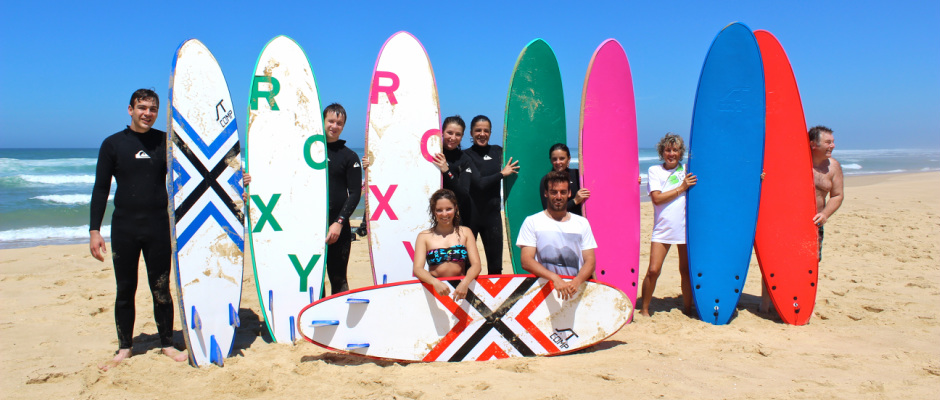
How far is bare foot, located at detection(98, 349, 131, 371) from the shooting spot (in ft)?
9.40

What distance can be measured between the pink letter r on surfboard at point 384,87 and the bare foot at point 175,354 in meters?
1.86

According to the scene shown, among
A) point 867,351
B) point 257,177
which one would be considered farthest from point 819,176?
point 257,177

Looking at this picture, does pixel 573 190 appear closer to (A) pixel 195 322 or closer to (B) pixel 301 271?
(B) pixel 301 271

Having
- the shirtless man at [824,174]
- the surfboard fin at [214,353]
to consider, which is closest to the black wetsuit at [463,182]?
the surfboard fin at [214,353]

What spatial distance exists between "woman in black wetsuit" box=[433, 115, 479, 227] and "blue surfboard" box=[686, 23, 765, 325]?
1.46 meters

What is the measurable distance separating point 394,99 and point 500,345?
1768 millimetres

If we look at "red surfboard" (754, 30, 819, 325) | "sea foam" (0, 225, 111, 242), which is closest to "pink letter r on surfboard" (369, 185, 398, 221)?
"red surfboard" (754, 30, 819, 325)

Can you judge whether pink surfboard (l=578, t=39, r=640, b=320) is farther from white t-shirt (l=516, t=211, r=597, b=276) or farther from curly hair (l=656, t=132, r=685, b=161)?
white t-shirt (l=516, t=211, r=597, b=276)

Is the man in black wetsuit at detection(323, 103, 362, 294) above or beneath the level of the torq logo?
beneath

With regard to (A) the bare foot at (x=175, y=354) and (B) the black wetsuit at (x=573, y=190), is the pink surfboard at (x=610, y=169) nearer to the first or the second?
(B) the black wetsuit at (x=573, y=190)

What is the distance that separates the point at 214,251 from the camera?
10.0 ft

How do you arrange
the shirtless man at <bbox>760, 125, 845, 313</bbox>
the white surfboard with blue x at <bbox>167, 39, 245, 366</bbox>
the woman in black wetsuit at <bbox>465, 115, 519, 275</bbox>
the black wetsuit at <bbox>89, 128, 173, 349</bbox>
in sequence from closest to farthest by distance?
the black wetsuit at <bbox>89, 128, 173, 349</bbox>
the white surfboard with blue x at <bbox>167, 39, 245, 366</bbox>
the woman in black wetsuit at <bbox>465, 115, 519, 275</bbox>
the shirtless man at <bbox>760, 125, 845, 313</bbox>

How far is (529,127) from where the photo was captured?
383 cm

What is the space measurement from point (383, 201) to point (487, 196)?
70cm
